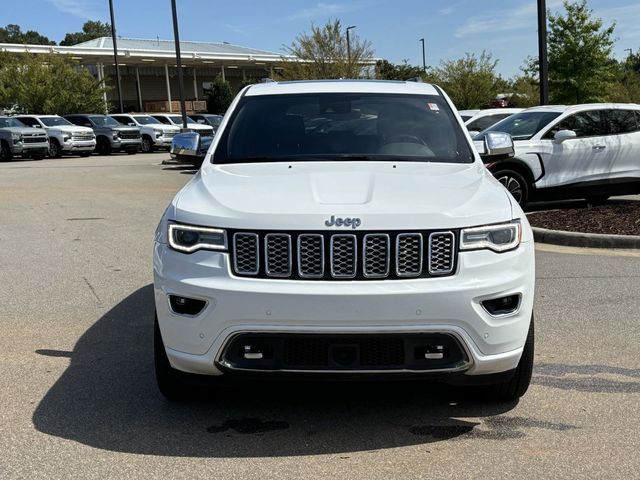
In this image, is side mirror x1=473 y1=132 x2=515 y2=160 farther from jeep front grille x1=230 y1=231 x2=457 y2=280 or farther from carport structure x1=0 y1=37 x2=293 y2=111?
carport structure x1=0 y1=37 x2=293 y2=111

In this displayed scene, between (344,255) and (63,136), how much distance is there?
99.5 ft

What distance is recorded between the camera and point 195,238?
149 inches

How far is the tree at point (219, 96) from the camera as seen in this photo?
187 ft

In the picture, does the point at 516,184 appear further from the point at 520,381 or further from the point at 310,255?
the point at 310,255

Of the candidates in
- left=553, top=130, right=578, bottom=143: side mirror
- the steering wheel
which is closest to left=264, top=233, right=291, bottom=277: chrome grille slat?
the steering wheel

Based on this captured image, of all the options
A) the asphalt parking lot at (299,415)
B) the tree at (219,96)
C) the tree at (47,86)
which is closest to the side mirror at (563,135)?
the asphalt parking lot at (299,415)

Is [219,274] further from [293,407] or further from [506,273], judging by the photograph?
[506,273]

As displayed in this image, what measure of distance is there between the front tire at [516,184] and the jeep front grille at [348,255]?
7.93 metres

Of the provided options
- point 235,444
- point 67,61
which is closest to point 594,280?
point 235,444

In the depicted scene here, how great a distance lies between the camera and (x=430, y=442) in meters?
3.81

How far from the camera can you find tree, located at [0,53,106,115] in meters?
41.9

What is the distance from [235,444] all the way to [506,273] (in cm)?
157

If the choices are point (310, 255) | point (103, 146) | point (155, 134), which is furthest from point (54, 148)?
point (310, 255)

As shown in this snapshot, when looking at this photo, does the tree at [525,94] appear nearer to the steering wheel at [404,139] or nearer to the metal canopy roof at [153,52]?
the metal canopy roof at [153,52]
